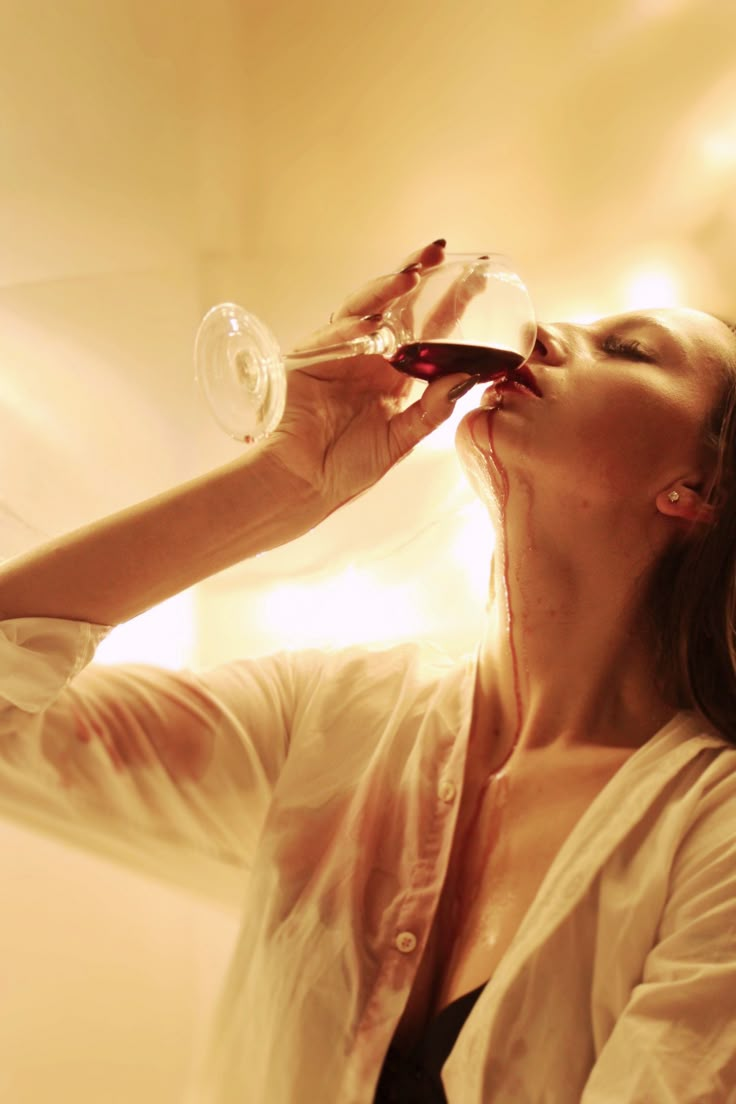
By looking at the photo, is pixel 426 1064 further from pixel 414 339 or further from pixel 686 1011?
pixel 414 339

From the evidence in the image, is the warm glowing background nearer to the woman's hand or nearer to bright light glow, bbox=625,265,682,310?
bright light glow, bbox=625,265,682,310

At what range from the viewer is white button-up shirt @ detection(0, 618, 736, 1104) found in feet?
2.43

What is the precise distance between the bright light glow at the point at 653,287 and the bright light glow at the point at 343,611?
56cm

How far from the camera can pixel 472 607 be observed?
1477 millimetres

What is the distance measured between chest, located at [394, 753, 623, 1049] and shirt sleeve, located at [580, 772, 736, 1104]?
0.46ft

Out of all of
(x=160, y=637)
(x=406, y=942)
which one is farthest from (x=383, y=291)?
(x=160, y=637)

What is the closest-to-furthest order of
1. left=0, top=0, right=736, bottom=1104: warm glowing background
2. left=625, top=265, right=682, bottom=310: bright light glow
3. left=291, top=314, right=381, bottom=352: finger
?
left=291, top=314, right=381, bottom=352: finger < left=0, top=0, right=736, bottom=1104: warm glowing background < left=625, top=265, right=682, bottom=310: bright light glow

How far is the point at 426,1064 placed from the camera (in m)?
0.82

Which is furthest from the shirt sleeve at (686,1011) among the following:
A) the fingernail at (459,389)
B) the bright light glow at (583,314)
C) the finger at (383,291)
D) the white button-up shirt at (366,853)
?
the bright light glow at (583,314)

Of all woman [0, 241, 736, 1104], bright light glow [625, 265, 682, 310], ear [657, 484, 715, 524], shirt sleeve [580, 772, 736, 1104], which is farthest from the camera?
bright light glow [625, 265, 682, 310]

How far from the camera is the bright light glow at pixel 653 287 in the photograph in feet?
4.61

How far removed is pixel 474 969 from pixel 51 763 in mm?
444

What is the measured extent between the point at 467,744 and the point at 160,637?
586 millimetres

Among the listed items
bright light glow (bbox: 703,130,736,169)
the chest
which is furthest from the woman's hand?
bright light glow (bbox: 703,130,736,169)
